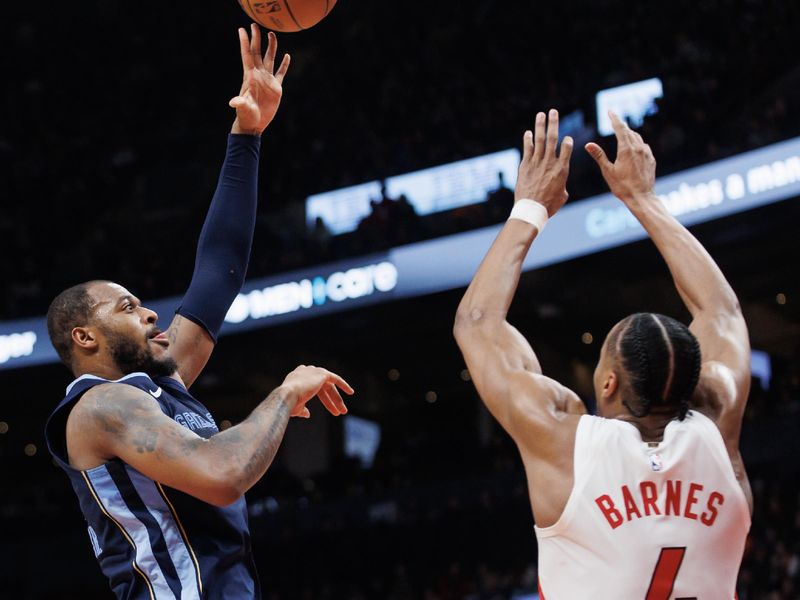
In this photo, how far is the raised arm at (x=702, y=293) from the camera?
8.40 feet

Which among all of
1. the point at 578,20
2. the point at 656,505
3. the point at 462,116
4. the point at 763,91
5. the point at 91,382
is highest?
the point at 578,20

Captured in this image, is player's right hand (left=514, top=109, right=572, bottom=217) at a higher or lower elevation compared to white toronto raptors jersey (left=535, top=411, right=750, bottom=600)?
higher

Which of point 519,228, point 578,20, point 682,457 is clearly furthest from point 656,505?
point 578,20

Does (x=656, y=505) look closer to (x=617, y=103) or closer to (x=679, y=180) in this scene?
(x=679, y=180)

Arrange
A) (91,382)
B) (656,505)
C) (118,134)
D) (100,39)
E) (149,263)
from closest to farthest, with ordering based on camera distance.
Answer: (656,505) → (91,382) → (149,263) → (118,134) → (100,39)

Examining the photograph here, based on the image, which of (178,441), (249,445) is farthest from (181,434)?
(249,445)

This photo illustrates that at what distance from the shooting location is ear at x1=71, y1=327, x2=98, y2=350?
305 cm

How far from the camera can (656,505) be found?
2316 mm

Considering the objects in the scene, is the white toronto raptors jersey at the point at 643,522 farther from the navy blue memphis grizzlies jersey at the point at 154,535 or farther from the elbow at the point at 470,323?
the navy blue memphis grizzlies jersey at the point at 154,535

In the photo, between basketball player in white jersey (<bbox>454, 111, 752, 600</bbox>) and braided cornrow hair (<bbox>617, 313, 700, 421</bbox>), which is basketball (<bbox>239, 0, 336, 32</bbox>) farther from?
braided cornrow hair (<bbox>617, 313, 700, 421</bbox>)

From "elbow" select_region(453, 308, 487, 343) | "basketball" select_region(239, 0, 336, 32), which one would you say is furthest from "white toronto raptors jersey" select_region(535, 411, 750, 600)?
"basketball" select_region(239, 0, 336, 32)

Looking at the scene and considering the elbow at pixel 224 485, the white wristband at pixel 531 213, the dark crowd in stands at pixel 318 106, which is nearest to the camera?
the elbow at pixel 224 485

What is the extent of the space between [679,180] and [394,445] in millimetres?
8190

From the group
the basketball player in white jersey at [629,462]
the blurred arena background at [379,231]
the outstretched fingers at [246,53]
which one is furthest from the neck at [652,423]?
the blurred arena background at [379,231]
